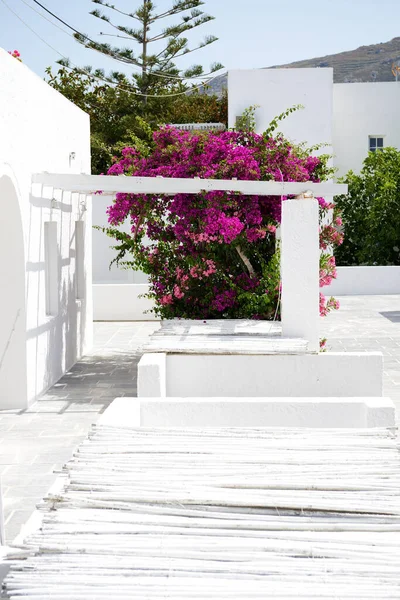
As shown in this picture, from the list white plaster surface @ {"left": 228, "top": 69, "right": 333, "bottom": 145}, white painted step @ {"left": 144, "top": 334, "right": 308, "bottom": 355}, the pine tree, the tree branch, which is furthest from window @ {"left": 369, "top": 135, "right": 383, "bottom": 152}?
white painted step @ {"left": 144, "top": 334, "right": 308, "bottom": 355}

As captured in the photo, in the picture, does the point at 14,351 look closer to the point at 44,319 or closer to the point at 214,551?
the point at 44,319

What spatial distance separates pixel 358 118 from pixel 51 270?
17905 millimetres

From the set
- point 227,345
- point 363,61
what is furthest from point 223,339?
point 363,61

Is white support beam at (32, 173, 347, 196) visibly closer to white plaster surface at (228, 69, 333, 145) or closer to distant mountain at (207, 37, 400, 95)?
white plaster surface at (228, 69, 333, 145)

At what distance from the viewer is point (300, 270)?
8992 mm

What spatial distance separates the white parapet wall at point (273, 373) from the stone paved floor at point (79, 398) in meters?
0.55

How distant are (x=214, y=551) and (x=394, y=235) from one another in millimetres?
21030

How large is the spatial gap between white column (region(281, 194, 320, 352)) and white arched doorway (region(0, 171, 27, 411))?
2.65 meters

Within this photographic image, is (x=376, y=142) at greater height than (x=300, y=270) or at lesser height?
greater

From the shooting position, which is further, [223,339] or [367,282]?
[367,282]

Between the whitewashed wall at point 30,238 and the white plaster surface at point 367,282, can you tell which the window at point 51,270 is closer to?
the whitewashed wall at point 30,238

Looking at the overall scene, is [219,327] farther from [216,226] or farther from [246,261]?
[246,261]

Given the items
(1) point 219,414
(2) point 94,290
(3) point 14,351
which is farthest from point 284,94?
(1) point 219,414

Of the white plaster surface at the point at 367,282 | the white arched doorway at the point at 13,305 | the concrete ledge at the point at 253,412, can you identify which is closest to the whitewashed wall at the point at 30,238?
the white arched doorway at the point at 13,305
